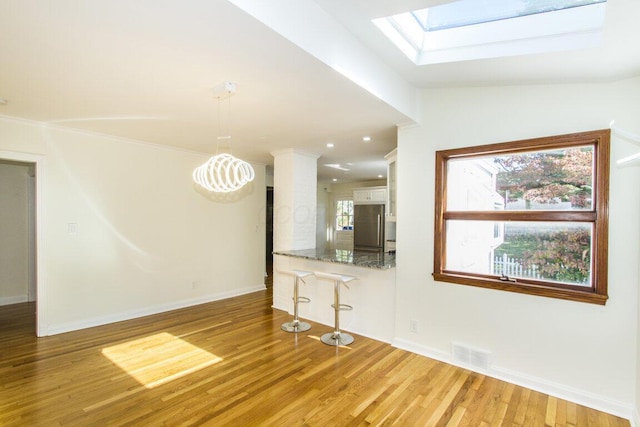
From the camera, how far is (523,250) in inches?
111

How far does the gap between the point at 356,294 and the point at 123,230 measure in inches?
129

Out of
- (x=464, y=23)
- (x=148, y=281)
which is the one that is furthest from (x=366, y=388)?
(x=148, y=281)

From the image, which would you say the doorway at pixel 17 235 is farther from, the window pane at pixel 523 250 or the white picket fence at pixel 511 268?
the white picket fence at pixel 511 268

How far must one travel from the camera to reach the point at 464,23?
7.66 feet

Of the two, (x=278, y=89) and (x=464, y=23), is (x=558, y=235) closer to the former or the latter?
(x=464, y=23)

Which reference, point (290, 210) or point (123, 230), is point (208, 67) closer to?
point (290, 210)

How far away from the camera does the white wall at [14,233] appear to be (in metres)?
4.96

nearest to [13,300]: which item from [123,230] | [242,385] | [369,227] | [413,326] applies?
[123,230]

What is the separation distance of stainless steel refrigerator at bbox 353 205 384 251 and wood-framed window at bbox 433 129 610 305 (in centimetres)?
324

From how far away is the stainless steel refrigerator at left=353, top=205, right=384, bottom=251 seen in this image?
21.2 feet

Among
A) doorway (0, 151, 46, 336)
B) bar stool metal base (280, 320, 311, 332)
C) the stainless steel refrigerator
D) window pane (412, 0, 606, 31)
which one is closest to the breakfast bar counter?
bar stool metal base (280, 320, 311, 332)

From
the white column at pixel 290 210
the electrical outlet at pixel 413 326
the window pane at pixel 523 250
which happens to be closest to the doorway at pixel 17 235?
the white column at pixel 290 210

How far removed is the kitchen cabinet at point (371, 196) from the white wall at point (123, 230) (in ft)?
8.43

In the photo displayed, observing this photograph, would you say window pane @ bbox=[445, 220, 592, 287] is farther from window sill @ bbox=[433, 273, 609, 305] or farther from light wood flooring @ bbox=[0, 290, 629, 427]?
light wood flooring @ bbox=[0, 290, 629, 427]
